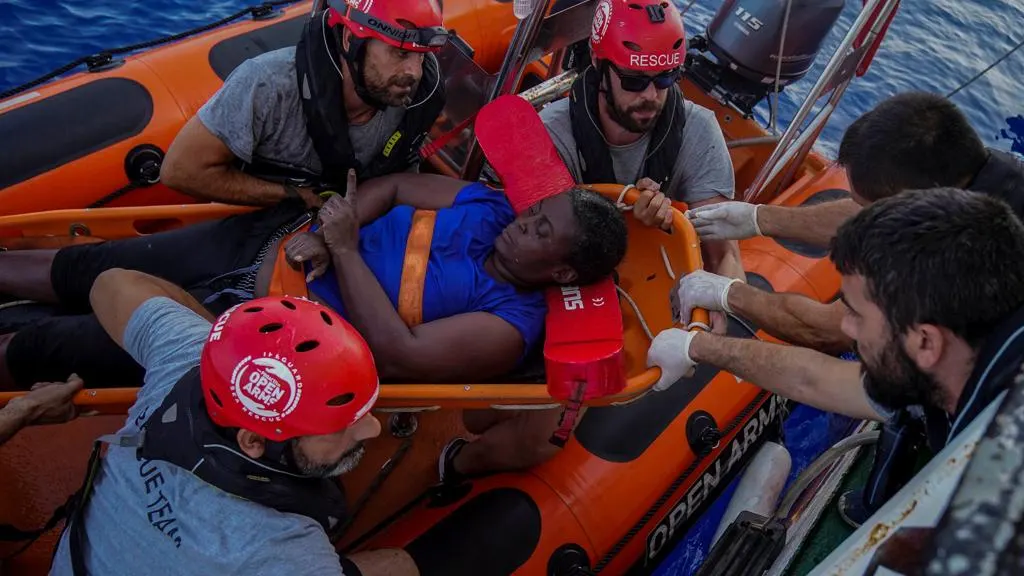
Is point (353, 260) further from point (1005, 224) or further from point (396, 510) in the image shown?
point (1005, 224)

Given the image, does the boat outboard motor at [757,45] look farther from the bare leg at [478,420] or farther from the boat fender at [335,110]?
the bare leg at [478,420]

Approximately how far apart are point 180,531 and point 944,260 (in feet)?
5.54

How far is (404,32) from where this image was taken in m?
2.61

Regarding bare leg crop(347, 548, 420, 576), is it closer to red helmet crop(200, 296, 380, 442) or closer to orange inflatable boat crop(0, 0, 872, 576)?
orange inflatable boat crop(0, 0, 872, 576)

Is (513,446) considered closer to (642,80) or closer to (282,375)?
(282,375)

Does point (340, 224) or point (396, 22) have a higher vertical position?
point (396, 22)

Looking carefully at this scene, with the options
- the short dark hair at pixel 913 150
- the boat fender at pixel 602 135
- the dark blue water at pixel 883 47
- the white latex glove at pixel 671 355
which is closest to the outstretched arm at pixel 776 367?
the white latex glove at pixel 671 355

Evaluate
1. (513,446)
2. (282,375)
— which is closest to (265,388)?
(282,375)

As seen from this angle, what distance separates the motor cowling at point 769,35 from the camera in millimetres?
4051

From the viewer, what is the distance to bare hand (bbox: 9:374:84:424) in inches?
89.4

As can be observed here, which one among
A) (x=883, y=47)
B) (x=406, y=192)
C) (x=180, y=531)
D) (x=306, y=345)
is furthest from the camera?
(x=883, y=47)

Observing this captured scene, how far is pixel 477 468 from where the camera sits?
2736 millimetres

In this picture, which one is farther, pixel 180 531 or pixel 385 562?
pixel 385 562

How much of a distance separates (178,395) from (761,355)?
1641 mm
